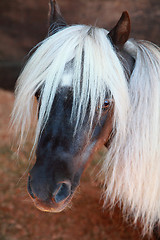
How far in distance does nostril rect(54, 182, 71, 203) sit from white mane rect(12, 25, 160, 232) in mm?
231

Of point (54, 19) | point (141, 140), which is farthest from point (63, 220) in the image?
point (54, 19)

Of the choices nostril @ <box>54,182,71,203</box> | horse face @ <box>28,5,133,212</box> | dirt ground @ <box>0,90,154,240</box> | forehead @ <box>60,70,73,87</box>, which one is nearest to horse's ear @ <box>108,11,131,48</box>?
horse face @ <box>28,5,133,212</box>

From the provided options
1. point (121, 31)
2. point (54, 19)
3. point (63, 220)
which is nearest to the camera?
point (121, 31)

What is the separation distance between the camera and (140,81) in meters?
1.12

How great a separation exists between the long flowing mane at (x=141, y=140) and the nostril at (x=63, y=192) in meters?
0.31

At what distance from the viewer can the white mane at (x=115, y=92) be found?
3.26ft

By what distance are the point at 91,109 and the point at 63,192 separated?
1.01 feet

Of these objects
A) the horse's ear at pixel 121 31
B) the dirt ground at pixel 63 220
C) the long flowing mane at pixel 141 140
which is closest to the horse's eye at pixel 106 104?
the long flowing mane at pixel 141 140

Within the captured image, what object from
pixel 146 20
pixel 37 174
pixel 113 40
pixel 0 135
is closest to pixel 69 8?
pixel 146 20

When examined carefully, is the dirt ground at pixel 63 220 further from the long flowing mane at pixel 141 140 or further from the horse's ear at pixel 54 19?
the horse's ear at pixel 54 19

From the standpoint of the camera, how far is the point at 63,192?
0.95 meters

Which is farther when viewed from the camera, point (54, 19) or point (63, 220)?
point (63, 220)

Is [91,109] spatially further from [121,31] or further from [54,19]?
[54,19]

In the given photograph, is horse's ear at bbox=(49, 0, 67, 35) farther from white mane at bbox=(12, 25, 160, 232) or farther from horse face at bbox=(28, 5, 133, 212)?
horse face at bbox=(28, 5, 133, 212)
